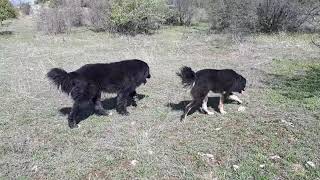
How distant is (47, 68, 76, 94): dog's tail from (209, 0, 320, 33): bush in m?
14.4

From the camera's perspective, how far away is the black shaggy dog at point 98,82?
6.18 meters

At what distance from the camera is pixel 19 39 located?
19.2 metres

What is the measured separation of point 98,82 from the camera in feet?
21.1

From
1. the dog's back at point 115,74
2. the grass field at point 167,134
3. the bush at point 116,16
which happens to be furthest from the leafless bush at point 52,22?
the dog's back at point 115,74

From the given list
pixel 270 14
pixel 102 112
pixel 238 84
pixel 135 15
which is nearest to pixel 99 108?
pixel 102 112

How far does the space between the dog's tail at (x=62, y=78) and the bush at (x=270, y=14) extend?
1444 centimetres

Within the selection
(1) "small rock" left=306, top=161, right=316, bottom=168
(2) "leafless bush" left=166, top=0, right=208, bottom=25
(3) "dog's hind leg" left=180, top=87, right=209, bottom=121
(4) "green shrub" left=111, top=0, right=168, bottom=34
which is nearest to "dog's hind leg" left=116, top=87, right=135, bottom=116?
(3) "dog's hind leg" left=180, top=87, right=209, bottom=121

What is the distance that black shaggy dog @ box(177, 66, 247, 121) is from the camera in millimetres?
6453

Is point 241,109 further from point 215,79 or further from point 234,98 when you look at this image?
point 215,79

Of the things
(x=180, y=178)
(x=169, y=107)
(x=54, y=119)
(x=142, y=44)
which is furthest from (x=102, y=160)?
(x=142, y=44)

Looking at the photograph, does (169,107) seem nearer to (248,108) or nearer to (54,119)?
(248,108)

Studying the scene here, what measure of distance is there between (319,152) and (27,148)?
4.32 m

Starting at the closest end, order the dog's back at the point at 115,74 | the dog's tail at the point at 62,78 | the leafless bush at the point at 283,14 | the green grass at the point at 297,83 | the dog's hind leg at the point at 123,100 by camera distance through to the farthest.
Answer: the dog's tail at the point at 62,78
the dog's back at the point at 115,74
the dog's hind leg at the point at 123,100
the green grass at the point at 297,83
the leafless bush at the point at 283,14

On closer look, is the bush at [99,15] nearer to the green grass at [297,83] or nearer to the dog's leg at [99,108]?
the green grass at [297,83]
